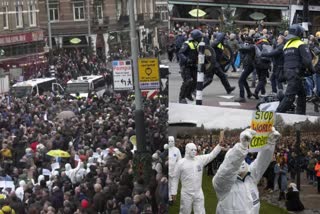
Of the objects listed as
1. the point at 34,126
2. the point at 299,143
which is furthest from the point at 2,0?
the point at 299,143

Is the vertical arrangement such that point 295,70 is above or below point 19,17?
below

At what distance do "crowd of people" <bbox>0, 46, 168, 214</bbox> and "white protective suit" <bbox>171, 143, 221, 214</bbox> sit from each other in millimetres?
93

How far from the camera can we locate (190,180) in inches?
169

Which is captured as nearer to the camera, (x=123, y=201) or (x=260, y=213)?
(x=260, y=213)

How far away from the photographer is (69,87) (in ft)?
17.2

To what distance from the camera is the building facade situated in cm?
463

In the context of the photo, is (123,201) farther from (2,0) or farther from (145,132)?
(2,0)

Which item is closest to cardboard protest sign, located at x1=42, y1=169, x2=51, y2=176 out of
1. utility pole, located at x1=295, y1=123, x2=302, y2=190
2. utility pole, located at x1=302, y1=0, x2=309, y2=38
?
utility pole, located at x1=295, y1=123, x2=302, y2=190

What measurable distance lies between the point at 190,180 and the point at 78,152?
1512 millimetres

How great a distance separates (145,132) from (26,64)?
3.64 feet

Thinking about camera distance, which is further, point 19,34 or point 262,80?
point 19,34

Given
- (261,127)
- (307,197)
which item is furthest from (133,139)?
(307,197)

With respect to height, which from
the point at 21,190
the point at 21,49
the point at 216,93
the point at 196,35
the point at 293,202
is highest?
the point at 196,35

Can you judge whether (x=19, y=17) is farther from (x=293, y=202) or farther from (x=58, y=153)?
→ (x=293, y=202)
